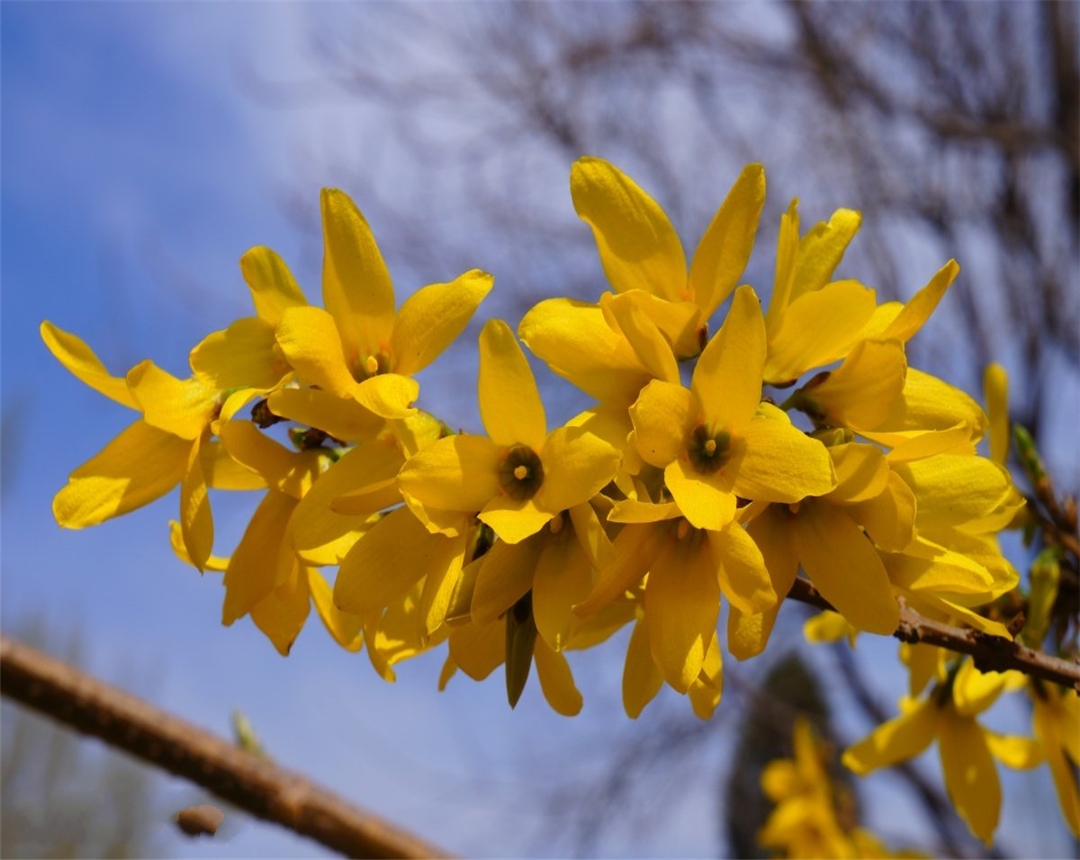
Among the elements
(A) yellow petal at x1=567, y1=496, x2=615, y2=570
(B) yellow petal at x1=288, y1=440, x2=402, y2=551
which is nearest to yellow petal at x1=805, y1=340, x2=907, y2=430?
(A) yellow petal at x1=567, y1=496, x2=615, y2=570

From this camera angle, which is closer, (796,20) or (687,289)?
(687,289)

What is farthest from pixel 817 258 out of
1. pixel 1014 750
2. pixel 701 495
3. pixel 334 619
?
pixel 1014 750

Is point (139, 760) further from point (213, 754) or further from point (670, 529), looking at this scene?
point (670, 529)

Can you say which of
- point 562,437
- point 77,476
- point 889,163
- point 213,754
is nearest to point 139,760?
point 213,754

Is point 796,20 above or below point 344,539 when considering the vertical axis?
below

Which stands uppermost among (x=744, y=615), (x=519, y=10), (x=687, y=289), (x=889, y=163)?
(x=687, y=289)

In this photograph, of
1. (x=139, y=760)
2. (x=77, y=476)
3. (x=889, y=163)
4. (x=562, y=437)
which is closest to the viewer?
(x=562, y=437)

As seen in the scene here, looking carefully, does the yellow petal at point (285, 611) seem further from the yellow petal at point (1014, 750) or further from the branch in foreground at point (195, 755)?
the yellow petal at point (1014, 750)
